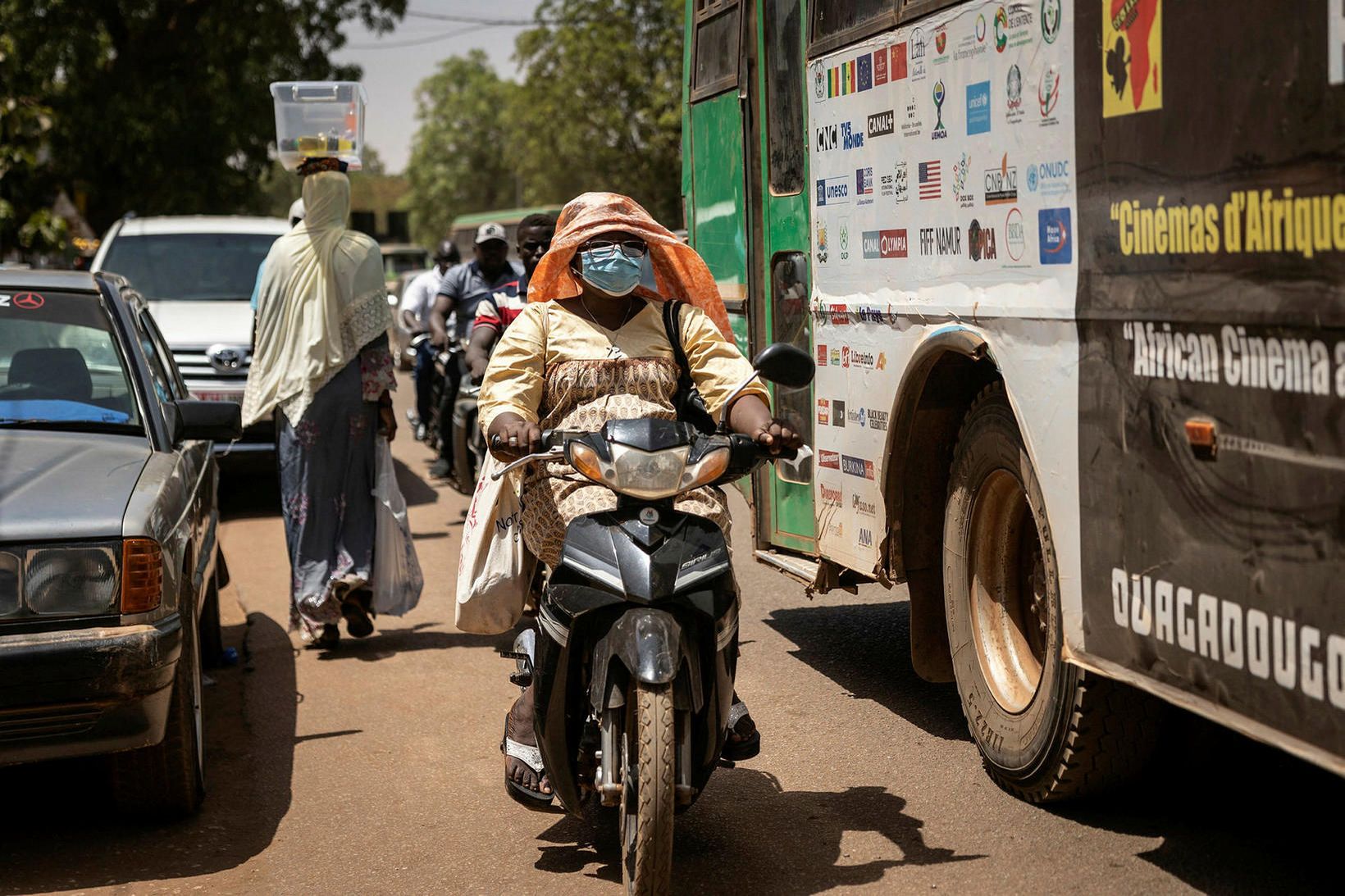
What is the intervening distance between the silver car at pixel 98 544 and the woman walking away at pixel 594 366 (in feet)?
3.48

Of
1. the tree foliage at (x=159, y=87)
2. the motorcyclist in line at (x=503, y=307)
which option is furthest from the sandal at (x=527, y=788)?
the tree foliage at (x=159, y=87)

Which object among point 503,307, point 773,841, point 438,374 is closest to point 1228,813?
point 773,841

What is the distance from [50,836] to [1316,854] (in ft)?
12.0

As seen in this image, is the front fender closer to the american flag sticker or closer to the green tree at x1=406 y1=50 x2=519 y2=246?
the american flag sticker

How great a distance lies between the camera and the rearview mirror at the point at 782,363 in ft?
12.8

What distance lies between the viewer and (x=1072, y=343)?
160 inches

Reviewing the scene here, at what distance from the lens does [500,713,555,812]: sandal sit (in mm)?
4418

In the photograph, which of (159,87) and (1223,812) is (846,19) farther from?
(159,87)

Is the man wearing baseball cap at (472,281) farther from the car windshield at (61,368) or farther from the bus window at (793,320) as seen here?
the car windshield at (61,368)

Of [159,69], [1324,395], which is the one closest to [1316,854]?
[1324,395]

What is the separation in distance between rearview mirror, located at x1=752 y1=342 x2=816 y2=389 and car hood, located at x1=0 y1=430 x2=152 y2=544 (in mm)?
1919

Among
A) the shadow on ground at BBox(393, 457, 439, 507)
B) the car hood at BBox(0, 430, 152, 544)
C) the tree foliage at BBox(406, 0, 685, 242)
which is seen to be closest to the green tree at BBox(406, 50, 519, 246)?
the tree foliage at BBox(406, 0, 685, 242)

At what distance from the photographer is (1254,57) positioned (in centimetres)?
316

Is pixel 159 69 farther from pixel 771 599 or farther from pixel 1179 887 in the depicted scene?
pixel 1179 887
